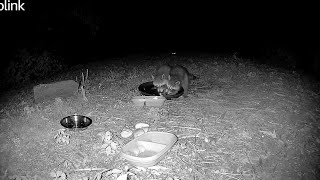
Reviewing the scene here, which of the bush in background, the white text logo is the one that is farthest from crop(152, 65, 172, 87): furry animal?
the white text logo

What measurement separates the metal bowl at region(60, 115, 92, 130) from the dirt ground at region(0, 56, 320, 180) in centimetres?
14

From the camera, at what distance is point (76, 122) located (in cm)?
537

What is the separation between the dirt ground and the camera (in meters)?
4.02

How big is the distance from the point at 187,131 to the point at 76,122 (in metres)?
2.14

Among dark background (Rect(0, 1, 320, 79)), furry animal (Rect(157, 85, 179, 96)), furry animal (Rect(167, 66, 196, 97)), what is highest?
dark background (Rect(0, 1, 320, 79))

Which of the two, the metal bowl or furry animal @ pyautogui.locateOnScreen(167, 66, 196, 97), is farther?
furry animal @ pyautogui.locateOnScreen(167, 66, 196, 97)

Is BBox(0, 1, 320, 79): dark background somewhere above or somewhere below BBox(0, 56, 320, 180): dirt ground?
above

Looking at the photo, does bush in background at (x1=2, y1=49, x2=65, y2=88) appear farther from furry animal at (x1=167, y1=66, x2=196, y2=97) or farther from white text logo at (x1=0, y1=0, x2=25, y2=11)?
furry animal at (x1=167, y1=66, x2=196, y2=97)

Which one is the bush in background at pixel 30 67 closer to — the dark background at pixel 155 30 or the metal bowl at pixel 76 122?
the dark background at pixel 155 30

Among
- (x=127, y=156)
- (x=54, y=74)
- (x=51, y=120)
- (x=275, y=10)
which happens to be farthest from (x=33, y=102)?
(x=275, y=10)

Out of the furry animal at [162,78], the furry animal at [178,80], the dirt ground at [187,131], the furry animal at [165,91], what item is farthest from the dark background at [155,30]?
the furry animal at [165,91]

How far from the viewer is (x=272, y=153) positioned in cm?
446

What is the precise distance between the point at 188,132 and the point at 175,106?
125cm

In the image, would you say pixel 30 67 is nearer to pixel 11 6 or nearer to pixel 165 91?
Result: pixel 11 6
